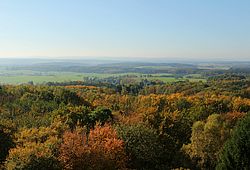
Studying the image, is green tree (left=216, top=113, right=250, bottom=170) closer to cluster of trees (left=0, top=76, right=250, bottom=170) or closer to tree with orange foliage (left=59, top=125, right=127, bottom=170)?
cluster of trees (left=0, top=76, right=250, bottom=170)

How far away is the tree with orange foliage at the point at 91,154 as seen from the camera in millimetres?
31656

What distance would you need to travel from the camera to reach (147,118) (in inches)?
1906

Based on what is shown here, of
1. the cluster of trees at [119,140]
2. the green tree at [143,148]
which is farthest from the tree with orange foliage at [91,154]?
the green tree at [143,148]

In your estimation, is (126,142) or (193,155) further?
(193,155)

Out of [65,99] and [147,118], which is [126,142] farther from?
[65,99]

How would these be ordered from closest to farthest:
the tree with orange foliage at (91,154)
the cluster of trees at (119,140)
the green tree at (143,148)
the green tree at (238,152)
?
the green tree at (238,152)
the cluster of trees at (119,140)
the tree with orange foliage at (91,154)
the green tree at (143,148)

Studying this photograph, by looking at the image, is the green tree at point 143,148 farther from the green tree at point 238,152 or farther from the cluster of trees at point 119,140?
the green tree at point 238,152

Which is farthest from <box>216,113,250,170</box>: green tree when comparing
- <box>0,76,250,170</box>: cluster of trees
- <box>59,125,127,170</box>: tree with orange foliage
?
<box>59,125,127,170</box>: tree with orange foliage

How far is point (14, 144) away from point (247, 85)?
376 feet

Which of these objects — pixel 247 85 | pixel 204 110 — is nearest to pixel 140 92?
pixel 247 85

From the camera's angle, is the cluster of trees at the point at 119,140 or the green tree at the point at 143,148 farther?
the green tree at the point at 143,148

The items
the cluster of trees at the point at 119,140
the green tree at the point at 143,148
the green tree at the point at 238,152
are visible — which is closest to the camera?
the green tree at the point at 238,152

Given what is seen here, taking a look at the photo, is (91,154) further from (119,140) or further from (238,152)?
(238,152)

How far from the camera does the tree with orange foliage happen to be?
31.7 meters
